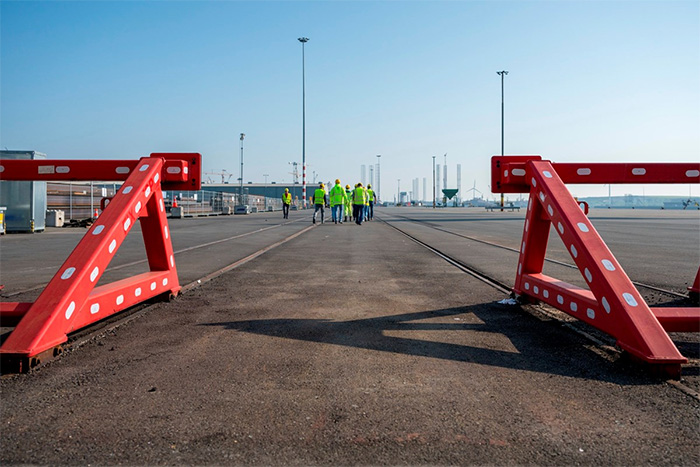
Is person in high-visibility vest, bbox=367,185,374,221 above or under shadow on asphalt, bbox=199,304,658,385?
above

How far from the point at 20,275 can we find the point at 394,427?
6.76 m

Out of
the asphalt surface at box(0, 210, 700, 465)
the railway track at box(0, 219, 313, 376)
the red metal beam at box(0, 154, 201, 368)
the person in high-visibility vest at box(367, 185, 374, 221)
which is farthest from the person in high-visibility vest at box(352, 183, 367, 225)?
the asphalt surface at box(0, 210, 700, 465)

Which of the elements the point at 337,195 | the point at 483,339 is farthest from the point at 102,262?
the point at 337,195

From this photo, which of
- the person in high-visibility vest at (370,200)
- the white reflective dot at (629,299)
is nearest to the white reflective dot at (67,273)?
the white reflective dot at (629,299)

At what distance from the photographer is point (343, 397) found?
2426mm

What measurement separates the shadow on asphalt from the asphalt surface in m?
0.02

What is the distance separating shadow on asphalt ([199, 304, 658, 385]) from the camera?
9.40ft

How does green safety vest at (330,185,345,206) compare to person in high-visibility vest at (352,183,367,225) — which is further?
green safety vest at (330,185,345,206)

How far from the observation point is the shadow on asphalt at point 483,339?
9.40ft

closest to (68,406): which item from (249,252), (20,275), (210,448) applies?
(210,448)

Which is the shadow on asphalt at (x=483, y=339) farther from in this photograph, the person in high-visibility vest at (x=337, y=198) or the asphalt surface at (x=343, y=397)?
the person in high-visibility vest at (x=337, y=198)

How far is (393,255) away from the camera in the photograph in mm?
9375

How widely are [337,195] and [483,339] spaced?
18879mm

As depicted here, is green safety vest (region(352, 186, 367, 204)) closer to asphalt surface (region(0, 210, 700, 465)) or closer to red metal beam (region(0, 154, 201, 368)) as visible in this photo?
red metal beam (region(0, 154, 201, 368))
